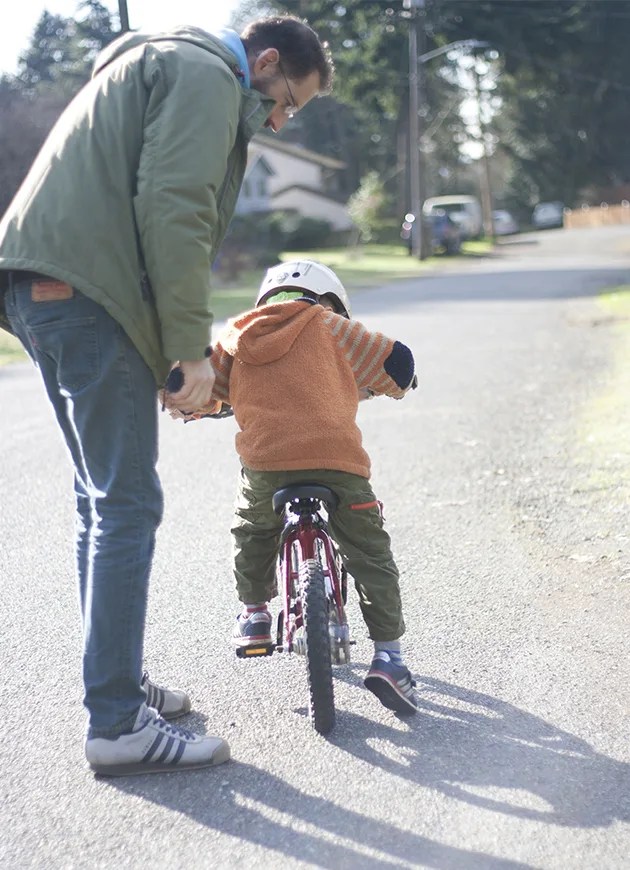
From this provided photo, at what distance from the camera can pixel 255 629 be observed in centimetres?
386

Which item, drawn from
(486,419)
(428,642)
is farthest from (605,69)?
(428,642)

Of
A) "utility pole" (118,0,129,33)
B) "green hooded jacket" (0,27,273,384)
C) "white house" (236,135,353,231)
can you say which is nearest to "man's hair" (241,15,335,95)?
"green hooded jacket" (0,27,273,384)

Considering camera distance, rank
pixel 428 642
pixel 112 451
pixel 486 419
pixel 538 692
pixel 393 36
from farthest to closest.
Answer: pixel 393 36 < pixel 486 419 < pixel 428 642 < pixel 538 692 < pixel 112 451

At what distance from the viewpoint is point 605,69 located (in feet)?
183

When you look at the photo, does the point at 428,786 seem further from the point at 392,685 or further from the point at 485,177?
the point at 485,177

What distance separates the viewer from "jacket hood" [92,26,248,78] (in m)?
3.11

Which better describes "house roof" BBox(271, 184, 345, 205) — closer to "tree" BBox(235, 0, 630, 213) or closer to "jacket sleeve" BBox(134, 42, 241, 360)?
"tree" BBox(235, 0, 630, 213)

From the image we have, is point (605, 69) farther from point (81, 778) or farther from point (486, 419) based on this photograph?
point (81, 778)

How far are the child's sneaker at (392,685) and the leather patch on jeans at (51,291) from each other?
5.01 feet

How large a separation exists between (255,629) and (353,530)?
517 millimetres

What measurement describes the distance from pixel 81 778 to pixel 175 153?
1.78 metres

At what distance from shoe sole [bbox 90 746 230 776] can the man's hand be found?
1.02 meters

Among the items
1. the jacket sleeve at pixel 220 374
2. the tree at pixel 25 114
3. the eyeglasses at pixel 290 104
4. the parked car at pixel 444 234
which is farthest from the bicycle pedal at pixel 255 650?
the parked car at pixel 444 234

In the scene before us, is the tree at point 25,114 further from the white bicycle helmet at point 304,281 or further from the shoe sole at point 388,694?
the shoe sole at point 388,694
